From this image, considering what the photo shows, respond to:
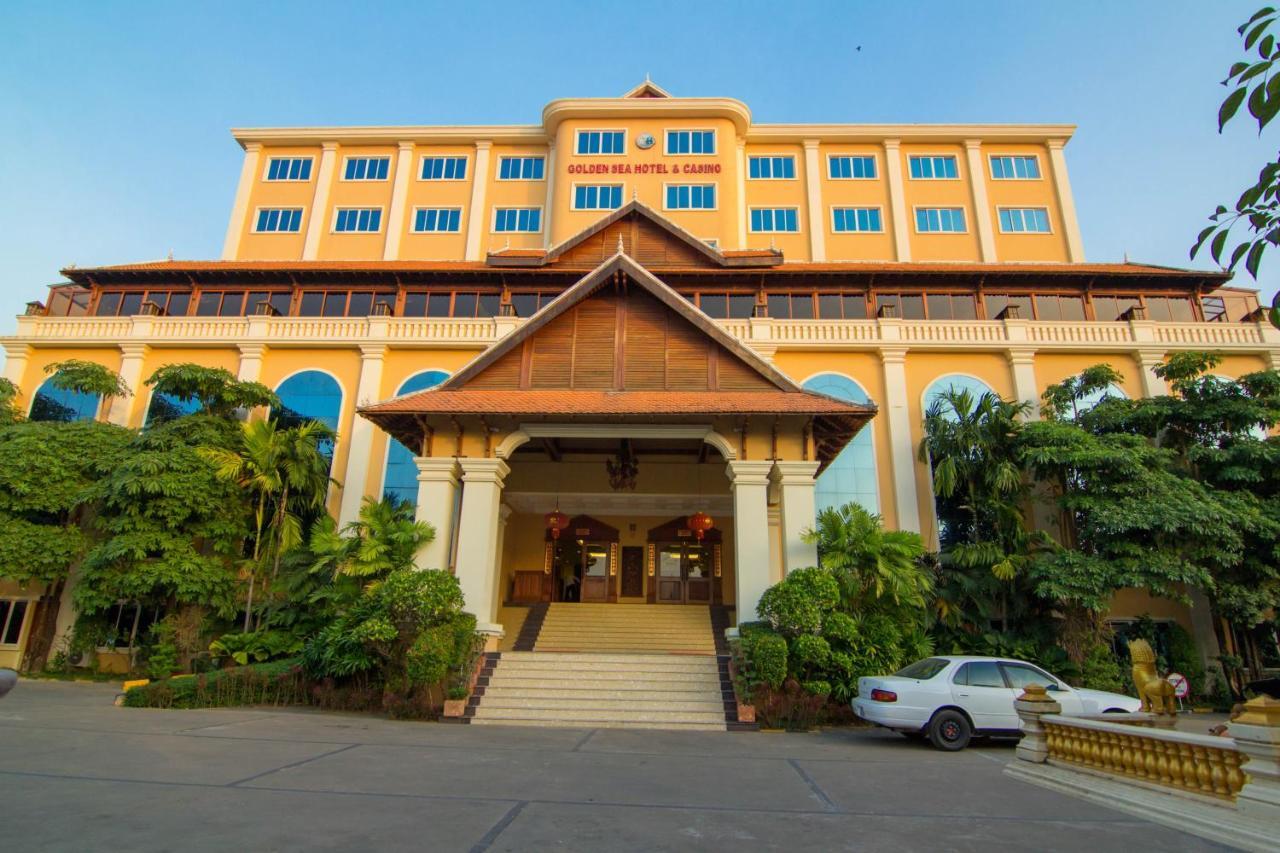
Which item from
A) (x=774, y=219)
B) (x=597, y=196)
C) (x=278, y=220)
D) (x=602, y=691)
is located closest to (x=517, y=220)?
(x=597, y=196)

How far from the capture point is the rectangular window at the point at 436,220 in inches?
1165

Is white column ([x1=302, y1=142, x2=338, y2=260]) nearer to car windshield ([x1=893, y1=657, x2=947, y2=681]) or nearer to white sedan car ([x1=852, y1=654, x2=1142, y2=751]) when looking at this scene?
car windshield ([x1=893, y1=657, x2=947, y2=681])

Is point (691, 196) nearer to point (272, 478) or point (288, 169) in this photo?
point (288, 169)

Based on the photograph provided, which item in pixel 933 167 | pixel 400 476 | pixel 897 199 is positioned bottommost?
pixel 400 476

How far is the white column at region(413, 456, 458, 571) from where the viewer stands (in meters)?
14.1

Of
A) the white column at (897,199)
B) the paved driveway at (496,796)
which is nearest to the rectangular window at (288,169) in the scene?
the white column at (897,199)

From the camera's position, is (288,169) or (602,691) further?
(288,169)

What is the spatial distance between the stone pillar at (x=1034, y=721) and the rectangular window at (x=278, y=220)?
102ft

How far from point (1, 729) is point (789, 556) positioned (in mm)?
12167

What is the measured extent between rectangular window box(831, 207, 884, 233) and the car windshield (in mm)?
21808

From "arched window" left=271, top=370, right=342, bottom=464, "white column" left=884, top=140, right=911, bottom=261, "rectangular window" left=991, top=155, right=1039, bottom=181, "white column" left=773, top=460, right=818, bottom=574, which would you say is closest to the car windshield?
"white column" left=773, top=460, right=818, bottom=574

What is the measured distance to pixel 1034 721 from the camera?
8.23m

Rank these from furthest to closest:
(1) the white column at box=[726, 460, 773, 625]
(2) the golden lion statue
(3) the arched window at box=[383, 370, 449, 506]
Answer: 1. (3) the arched window at box=[383, 370, 449, 506]
2. (1) the white column at box=[726, 460, 773, 625]
3. (2) the golden lion statue

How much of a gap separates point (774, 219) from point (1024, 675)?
22.5m
